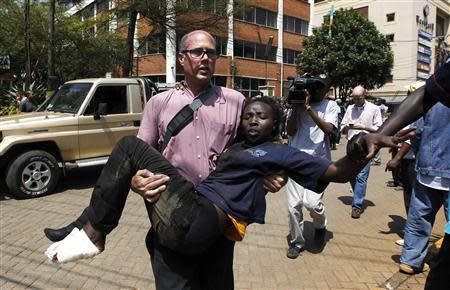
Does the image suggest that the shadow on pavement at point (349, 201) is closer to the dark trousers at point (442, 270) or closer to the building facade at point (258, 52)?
the dark trousers at point (442, 270)

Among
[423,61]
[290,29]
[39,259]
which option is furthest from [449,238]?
[423,61]

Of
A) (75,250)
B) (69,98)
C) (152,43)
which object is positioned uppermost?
(152,43)

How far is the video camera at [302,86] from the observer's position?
438cm

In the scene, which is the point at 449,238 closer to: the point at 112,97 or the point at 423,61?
the point at 112,97

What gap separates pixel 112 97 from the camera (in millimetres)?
8508

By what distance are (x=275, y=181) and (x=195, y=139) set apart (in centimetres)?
52

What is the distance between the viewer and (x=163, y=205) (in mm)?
2078

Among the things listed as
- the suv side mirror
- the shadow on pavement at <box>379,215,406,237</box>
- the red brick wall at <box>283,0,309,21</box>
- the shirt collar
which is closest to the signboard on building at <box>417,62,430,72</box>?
the red brick wall at <box>283,0,309,21</box>

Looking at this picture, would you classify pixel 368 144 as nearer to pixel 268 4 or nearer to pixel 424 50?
pixel 268 4

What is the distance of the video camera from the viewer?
4.38 m

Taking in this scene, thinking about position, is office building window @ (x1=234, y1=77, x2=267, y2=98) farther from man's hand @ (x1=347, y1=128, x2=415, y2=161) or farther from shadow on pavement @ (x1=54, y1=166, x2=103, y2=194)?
man's hand @ (x1=347, y1=128, x2=415, y2=161)

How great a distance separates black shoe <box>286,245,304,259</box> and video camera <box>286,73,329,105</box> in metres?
1.61

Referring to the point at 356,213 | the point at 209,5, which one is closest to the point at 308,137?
the point at 356,213

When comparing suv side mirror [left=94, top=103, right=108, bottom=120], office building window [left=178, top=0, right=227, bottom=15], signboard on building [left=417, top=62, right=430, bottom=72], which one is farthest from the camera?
signboard on building [left=417, top=62, right=430, bottom=72]
